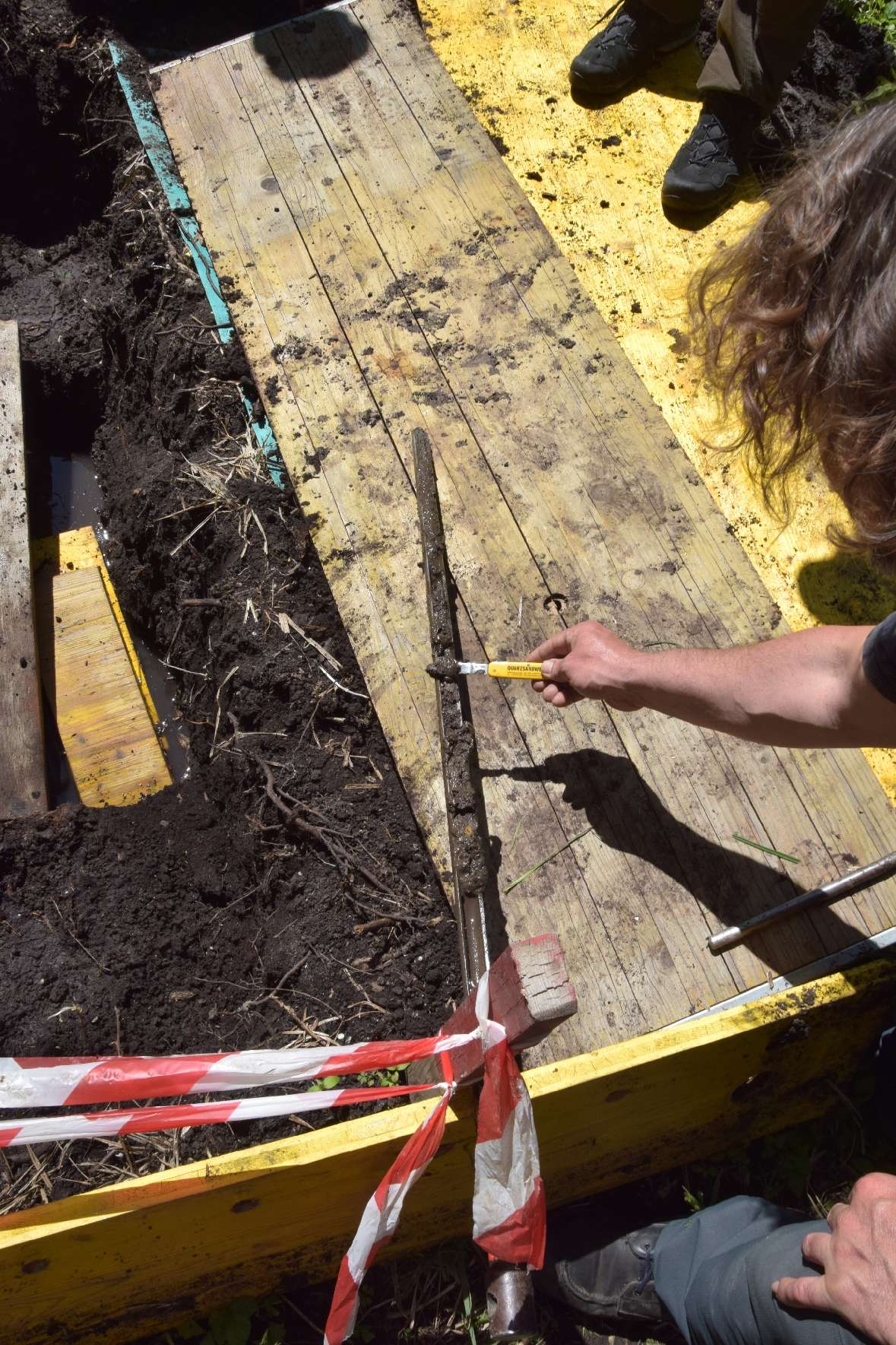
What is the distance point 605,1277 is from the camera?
2.45 meters

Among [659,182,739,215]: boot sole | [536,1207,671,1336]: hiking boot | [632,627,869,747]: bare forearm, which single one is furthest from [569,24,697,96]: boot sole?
[536,1207,671,1336]: hiking boot

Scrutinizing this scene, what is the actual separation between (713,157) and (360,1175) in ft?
12.3

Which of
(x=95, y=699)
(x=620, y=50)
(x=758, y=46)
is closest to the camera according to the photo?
(x=95, y=699)

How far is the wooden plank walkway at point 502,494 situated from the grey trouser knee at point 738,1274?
53 cm

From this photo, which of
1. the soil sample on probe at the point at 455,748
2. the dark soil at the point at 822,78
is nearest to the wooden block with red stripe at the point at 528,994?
the soil sample on probe at the point at 455,748

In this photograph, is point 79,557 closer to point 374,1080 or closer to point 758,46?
point 374,1080

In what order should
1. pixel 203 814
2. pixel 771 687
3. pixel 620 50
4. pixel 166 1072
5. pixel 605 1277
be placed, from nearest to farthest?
pixel 166 1072 → pixel 771 687 → pixel 605 1277 → pixel 203 814 → pixel 620 50

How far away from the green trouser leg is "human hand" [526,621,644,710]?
2.59m

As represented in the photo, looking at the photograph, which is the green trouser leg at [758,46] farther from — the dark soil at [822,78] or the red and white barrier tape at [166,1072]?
the red and white barrier tape at [166,1072]

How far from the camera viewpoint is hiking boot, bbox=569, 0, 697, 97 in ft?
12.7

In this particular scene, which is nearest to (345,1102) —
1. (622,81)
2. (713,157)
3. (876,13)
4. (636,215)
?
(636,215)

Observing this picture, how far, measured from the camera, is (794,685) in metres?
1.93

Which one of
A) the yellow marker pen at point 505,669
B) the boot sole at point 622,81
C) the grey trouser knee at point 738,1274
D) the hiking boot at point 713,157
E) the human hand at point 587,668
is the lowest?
the grey trouser knee at point 738,1274

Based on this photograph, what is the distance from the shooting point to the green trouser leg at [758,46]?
3.39 meters
